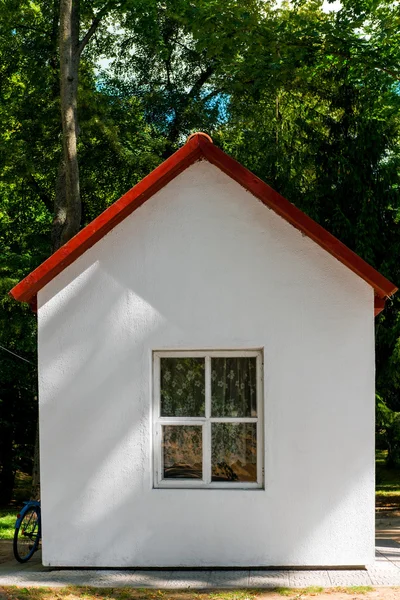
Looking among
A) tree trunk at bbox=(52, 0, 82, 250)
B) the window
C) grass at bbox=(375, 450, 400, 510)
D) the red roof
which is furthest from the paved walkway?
grass at bbox=(375, 450, 400, 510)

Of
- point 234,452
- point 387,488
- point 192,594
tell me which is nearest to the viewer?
point 192,594

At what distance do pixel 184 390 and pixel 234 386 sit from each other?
1.73 feet

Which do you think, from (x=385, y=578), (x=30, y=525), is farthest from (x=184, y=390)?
(x=385, y=578)

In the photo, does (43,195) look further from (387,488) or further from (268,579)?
(268,579)

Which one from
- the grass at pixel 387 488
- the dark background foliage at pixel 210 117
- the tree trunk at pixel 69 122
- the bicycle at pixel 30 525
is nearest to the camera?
the bicycle at pixel 30 525

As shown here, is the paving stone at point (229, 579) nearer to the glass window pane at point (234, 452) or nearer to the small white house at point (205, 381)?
the small white house at point (205, 381)

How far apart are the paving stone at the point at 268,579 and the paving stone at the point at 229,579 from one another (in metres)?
0.07

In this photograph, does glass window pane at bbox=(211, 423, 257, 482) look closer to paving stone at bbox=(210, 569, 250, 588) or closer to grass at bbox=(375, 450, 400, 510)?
paving stone at bbox=(210, 569, 250, 588)

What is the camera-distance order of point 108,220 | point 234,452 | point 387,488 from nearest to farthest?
point 108,220
point 234,452
point 387,488

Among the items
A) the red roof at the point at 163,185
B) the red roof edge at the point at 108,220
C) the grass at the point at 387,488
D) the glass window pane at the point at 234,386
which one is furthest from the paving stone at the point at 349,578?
the grass at the point at 387,488

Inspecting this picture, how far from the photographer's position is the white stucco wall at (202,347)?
7.41 metres

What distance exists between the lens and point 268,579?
711 cm

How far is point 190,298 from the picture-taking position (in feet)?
25.1

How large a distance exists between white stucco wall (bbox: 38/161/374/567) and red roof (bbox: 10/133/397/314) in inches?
4.7
